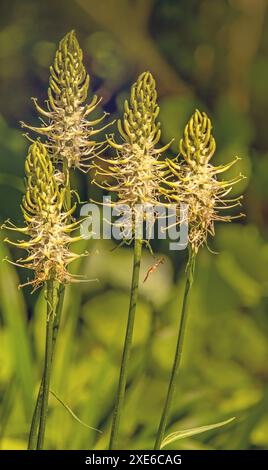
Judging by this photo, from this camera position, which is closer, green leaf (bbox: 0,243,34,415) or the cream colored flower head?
the cream colored flower head

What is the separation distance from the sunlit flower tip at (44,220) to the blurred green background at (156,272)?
244 millimetres

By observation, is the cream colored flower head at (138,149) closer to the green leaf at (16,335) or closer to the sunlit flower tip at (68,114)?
the sunlit flower tip at (68,114)

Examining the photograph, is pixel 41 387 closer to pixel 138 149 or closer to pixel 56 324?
pixel 56 324

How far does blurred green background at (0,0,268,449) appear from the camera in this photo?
68 centimetres

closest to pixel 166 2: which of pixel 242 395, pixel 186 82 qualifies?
pixel 186 82

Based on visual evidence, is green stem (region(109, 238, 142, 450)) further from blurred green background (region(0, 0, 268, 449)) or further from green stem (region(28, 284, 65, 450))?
blurred green background (region(0, 0, 268, 449))

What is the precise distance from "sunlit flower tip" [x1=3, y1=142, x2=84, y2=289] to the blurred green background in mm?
244

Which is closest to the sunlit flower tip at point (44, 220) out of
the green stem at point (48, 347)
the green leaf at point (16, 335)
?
the green stem at point (48, 347)

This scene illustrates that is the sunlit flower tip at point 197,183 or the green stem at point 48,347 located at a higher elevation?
the sunlit flower tip at point 197,183

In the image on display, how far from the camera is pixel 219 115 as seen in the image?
764 millimetres

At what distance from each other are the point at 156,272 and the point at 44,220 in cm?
32

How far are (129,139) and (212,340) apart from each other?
1.15 feet

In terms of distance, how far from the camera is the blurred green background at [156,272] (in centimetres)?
68

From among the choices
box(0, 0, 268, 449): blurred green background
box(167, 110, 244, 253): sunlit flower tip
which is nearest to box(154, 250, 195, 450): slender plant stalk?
box(167, 110, 244, 253): sunlit flower tip
